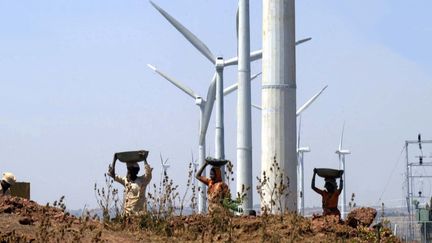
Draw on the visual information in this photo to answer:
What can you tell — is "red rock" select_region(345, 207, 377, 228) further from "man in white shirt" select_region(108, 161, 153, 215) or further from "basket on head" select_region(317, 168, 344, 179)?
"man in white shirt" select_region(108, 161, 153, 215)

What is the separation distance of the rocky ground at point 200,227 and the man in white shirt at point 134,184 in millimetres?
1344

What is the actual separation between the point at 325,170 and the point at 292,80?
3.22 m

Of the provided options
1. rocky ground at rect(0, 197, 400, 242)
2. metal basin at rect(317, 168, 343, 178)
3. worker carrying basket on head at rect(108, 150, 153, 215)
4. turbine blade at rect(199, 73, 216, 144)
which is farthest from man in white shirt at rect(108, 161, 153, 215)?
turbine blade at rect(199, 73, 216, 144)

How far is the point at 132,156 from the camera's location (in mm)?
13023

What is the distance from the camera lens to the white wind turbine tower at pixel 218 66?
29375 mm

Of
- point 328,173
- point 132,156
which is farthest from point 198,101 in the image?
point 132,156

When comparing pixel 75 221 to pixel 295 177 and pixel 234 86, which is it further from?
pixel 234 86

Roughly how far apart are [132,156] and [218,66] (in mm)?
19549

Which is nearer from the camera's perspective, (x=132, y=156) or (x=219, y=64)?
(x=132, y=156)

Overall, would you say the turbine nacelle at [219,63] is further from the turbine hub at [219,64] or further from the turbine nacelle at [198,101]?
the turbine nacelle at [198,101]

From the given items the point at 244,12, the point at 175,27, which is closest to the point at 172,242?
the point at 244,12

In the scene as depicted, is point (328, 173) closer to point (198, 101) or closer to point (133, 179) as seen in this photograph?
point (133, 179)

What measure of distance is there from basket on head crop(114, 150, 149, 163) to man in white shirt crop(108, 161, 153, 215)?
7 cm

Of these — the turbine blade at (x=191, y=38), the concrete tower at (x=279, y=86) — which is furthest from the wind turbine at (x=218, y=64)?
the concrete tower at (x=279, y=86)
